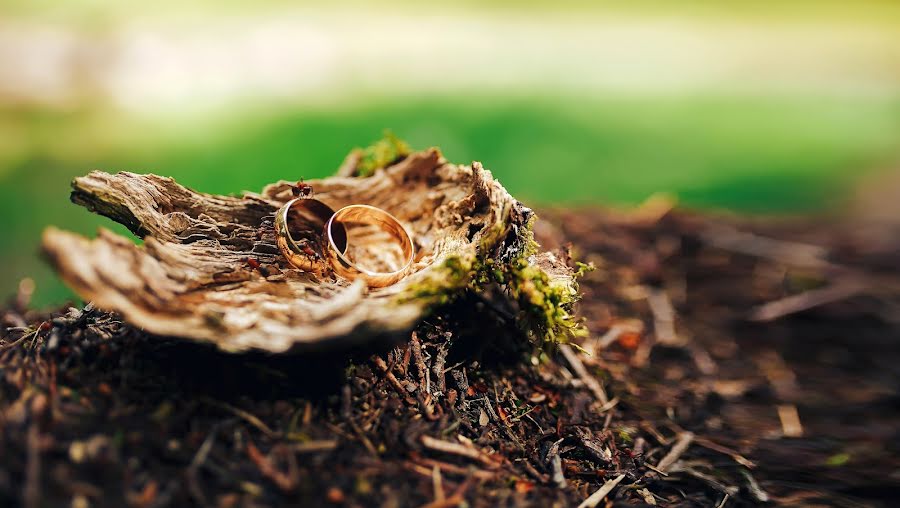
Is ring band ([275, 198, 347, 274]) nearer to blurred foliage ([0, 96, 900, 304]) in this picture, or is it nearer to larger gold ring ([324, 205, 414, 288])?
larger gold ring ([324, 205, 414, 288])

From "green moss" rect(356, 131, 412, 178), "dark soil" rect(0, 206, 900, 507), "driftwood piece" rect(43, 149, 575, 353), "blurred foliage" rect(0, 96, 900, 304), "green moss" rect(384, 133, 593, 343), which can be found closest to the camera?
"dark soil" rect(0, 206, 900, 507)

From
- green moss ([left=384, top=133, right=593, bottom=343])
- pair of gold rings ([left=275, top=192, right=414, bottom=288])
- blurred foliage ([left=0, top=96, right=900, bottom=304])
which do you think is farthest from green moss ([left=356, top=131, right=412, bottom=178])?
blurred foliage ([left=0, top=96, right=900, bottom=304])

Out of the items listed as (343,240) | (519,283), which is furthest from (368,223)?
(519,283)

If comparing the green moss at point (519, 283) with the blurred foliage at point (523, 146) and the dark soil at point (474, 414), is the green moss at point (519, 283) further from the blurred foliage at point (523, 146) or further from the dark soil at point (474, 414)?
the blurred foliage at point (523, 146)

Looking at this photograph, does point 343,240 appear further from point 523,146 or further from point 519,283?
point 523,146

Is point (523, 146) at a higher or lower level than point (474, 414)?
higher

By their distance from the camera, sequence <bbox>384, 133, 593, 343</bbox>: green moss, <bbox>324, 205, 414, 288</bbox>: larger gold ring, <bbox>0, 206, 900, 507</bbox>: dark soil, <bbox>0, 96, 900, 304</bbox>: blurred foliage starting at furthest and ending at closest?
<bbox>0, 96, 900, 304</bbox>: blurred foliage
<bbox>324, 205, 414, 288</bbox>: larger gold ring
<bbox>384, 133, 593, 343</bbox>: green moss
<bbox>0, 206, 900, 507</bbox>: dark soil

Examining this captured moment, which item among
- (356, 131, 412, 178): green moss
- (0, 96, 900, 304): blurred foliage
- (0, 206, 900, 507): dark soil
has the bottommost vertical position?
(0, 206, 900, 507): dark soil
